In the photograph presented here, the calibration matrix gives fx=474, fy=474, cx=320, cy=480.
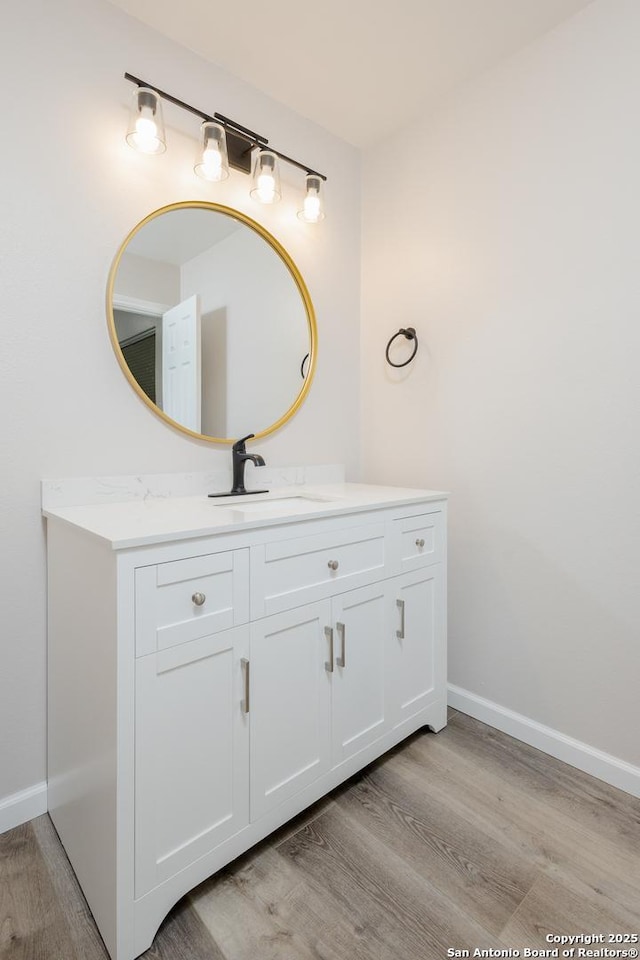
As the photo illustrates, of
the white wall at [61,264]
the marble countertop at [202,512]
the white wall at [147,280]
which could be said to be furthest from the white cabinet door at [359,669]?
the white wall at [147,280]

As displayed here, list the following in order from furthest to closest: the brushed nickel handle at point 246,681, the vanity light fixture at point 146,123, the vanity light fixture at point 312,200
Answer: the vanity light fixture at point 312,200
the vanity light fixture at point 146,123
the brushed nickel handle at point 246,681

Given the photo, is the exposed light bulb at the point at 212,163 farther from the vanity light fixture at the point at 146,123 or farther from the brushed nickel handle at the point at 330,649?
the brushed nickel handle at the point at 330,649

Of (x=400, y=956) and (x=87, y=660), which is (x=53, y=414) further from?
(x=400, y=956)

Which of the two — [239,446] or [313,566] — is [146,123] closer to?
[239,446]

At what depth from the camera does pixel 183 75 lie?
5.33 feet

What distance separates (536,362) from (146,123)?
1.47 metres

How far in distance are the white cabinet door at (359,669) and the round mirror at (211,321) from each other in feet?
2.52

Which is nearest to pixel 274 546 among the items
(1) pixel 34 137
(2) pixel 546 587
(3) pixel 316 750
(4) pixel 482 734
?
(3) pixel 316 750

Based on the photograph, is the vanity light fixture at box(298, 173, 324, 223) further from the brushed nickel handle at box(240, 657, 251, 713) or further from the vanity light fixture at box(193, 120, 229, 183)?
the brushed nickel handle at box(240, 657, 251, 713)

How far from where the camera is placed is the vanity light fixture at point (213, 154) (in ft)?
5.12

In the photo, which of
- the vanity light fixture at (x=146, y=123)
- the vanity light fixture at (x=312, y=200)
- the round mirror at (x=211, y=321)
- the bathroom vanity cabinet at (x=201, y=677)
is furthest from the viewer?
the vanity light fixture at (x=312, y=200)

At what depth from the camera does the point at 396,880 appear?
117cm

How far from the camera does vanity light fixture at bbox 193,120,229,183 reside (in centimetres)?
156

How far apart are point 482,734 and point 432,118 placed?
2470 mm
